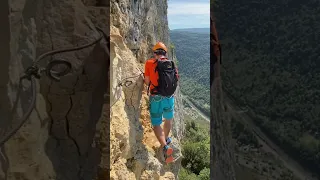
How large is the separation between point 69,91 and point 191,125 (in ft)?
53.4

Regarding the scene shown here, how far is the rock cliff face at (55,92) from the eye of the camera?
124cm

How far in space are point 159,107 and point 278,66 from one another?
2854 millimetres

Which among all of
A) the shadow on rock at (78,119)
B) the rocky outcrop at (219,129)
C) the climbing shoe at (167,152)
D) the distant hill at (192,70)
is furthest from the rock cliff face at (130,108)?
the distant hill at (192,70)

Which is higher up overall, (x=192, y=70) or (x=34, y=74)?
(x=34, y=74)

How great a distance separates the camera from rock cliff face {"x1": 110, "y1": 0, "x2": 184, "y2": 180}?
4051 millimetres

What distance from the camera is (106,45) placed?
1283mm

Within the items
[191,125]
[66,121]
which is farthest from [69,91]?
[191,125]

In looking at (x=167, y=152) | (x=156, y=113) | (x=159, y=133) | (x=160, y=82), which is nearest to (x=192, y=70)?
(x=167, y=152)

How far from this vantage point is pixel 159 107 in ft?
12.8

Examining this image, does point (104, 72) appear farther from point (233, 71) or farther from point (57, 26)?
point (233, 71)

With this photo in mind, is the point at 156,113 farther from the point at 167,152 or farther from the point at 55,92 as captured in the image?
the point at 55,92

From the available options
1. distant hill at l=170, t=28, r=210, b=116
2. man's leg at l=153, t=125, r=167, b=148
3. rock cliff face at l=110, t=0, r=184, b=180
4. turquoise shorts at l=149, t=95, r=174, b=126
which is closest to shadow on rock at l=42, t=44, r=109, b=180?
rock cliff face at l=110, t=0, r=184, b=180

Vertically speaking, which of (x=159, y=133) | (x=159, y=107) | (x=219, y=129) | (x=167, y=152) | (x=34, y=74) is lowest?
(x=167, y=152)

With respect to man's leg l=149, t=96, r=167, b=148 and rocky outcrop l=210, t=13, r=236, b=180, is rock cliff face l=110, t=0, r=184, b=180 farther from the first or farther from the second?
rocky outcrop l=210, t=13, r=236, b=180
